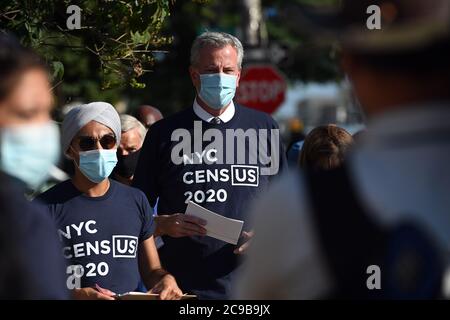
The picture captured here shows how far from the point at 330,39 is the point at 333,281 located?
512 millimetres

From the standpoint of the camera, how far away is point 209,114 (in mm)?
6258

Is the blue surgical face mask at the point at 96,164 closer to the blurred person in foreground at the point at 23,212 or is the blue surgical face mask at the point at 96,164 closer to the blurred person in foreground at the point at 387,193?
the blurred person in foreground at the point at 23,212

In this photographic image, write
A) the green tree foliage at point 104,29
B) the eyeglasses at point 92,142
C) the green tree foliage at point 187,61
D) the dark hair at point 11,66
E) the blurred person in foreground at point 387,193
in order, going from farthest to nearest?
the green tree foliage at point 187,61, the green tree foliage at point 104,29, the eyeglasses at point 92,142, the dark hair at point 11,66, the blurred person in foreground at point 387,193

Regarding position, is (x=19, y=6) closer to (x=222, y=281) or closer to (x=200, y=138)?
(x=200, y=138)

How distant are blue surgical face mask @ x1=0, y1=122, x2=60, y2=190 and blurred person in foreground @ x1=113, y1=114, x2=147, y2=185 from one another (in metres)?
3.66

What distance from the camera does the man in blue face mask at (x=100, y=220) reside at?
5.12 meters

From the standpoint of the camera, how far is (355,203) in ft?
6.91

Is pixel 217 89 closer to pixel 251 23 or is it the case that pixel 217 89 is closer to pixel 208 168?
pixel 208 168

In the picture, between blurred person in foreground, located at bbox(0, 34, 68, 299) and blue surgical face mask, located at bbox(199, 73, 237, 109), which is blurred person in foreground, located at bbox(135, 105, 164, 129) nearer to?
blue surgical face mask, located at bbox(199, 73, 237, 109)

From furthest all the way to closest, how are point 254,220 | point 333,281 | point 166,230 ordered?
point 166,230 < point 254,220 < point 333,281

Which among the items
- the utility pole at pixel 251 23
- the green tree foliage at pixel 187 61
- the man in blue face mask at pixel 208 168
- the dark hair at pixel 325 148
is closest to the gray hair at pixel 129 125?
the man in blue face mask at pixel 208 168

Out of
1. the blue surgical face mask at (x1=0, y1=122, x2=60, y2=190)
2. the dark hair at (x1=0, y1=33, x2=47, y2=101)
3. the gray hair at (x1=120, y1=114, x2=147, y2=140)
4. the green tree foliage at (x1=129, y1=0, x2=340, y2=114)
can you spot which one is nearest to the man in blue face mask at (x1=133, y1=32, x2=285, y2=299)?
the gray hair at (x1=120, y1=114, x2=147, y2=140)

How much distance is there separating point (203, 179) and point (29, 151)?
9.18 feet
